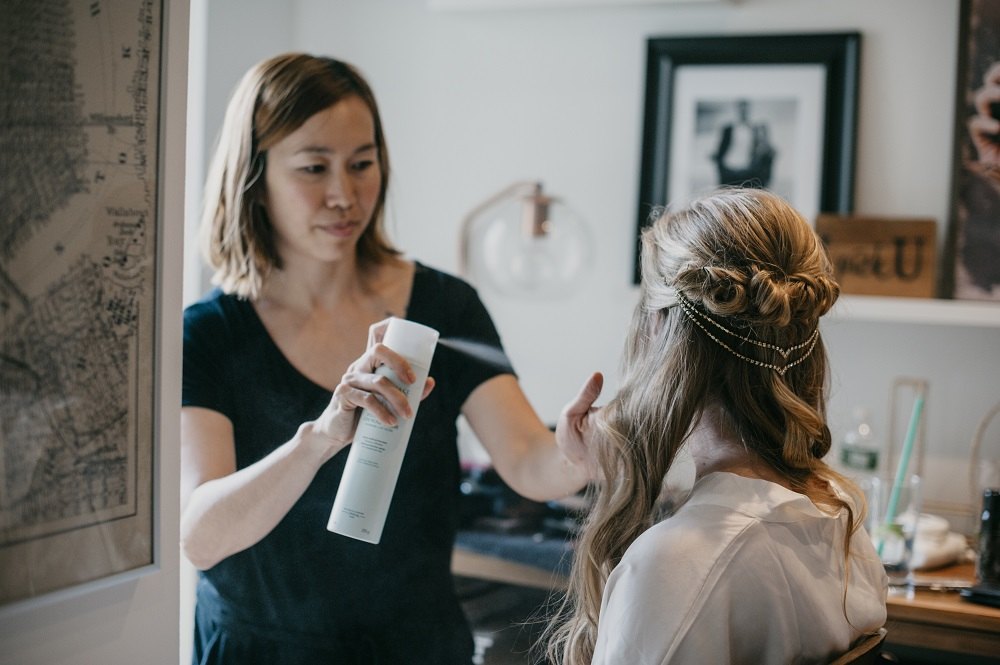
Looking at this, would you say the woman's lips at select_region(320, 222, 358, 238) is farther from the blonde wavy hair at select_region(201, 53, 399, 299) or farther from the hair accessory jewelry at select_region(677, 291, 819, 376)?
the hair accessory jewelry at select_region(677, 291, 819, 376)

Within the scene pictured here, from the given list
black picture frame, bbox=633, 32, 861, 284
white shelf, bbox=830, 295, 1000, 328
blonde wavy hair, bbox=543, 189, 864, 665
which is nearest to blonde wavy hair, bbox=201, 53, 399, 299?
blonde wavy hair, bbox=543, 189, 864, 665

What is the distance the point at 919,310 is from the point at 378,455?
1458 millimetres

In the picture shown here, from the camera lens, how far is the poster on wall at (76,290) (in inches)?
31.6

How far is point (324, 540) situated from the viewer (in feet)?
3.67

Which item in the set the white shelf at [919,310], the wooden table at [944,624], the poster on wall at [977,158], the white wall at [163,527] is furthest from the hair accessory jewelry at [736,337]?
the poster on wall at [977,158]

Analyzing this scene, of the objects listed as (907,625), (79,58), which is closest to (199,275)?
(79,58)

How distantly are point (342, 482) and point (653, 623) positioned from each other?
0.34 metres

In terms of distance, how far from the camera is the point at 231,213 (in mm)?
1215

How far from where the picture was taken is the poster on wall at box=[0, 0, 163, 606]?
2.63 feet

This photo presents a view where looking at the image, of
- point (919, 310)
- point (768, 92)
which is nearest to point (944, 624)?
point (919, 310)

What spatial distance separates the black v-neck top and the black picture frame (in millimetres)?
1002

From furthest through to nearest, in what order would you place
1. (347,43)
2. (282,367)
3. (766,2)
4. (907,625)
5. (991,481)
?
(347,43) < (766,2) < (991,481) < (907,625) < (282,367)

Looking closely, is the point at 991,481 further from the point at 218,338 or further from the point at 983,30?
the point at 218,338

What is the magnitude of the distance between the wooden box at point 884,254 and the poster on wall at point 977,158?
6cm
